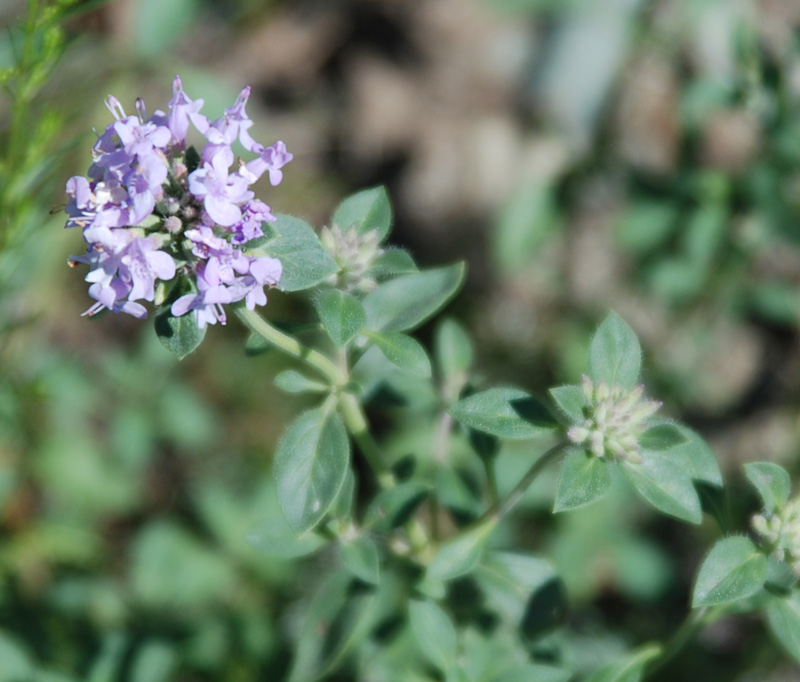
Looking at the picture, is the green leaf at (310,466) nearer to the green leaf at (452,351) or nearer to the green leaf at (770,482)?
the green leaf at (452,351)

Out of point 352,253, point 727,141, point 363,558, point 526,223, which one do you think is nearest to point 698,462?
point 363,558

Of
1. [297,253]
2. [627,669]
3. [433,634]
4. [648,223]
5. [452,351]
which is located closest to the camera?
Result: [297,253]

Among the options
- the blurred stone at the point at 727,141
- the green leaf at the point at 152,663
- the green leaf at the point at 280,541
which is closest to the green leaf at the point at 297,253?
the green leaf at the point at 280,541

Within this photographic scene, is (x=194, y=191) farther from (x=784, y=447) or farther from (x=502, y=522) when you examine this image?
(x=784, y=447)

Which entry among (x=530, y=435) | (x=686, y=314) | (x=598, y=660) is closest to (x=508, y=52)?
(x=686, y=314)

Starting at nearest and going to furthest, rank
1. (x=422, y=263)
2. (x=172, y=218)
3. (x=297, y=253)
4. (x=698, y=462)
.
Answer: (x=172, y=218) → (x=297, y=253) → (x=698, y=462) → (x=422, y=263)

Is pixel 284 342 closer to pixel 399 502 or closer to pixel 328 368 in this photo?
pixel 328 368
